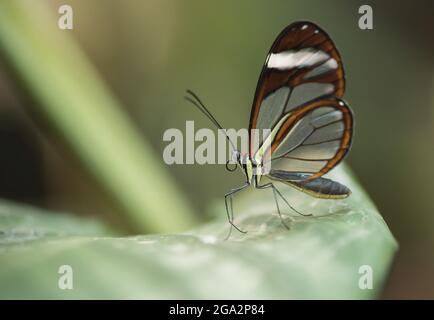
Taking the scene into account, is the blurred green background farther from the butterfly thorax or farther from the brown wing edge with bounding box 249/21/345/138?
the brown wing edge with bounding box 249/21/345/138

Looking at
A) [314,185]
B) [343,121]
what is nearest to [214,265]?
[314,185]

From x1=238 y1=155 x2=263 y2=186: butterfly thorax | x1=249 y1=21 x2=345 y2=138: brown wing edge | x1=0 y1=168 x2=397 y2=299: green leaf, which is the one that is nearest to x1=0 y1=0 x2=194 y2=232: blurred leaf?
x1=238 y1=155 x2=263 y2=186: butterfly thorax

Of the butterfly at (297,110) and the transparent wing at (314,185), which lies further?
the butterfly at (297,110)

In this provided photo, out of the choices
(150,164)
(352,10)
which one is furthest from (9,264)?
(352,10)

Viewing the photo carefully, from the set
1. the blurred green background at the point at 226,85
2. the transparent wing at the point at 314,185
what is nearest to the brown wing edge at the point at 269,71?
the transparent wing at the point at 314,185

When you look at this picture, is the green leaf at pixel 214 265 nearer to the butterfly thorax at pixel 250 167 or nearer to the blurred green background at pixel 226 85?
the butterfly thorax at pixel 250 167

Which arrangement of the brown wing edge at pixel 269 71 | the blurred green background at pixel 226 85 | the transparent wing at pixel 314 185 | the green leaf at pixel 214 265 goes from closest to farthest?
1. the green leaf at pixel 214 265
2. the transparent wing at pixel 314 185
3. the brown wing edge at pixel 269 71
4. the blurred green background at pixel 226 85
